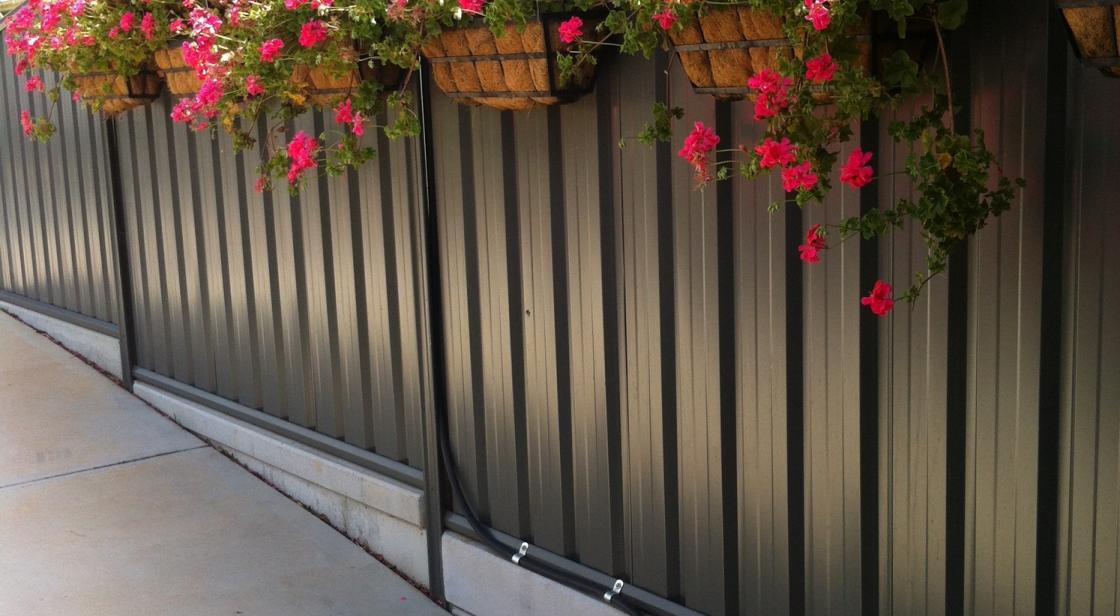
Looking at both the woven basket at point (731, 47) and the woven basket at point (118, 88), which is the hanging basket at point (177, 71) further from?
the woven basket at point (731, 47)

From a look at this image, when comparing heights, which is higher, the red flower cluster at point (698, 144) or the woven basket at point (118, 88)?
the woven basket at point (118, 88)

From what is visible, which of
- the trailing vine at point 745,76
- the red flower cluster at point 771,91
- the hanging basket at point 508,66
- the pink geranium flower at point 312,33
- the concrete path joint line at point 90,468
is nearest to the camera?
the trailing vine at point 745,76

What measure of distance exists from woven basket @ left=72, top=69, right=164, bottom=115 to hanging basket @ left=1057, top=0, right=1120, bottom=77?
14.2 feet

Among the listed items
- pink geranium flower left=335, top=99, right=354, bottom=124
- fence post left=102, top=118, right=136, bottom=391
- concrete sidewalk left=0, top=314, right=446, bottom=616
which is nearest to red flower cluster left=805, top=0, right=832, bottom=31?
pink geranium flower left=335, top=99, right=354, bottom=124

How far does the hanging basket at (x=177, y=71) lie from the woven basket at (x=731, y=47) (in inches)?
105

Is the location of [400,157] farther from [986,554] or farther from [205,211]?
[986,554]

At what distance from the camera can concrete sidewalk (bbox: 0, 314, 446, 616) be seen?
429 centimetres

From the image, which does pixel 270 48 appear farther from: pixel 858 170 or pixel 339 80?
pixel 858 170

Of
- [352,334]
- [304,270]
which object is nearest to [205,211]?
[304,270]

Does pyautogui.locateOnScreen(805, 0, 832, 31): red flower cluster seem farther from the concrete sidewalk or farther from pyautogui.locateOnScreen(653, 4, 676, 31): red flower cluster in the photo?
the concrete sidewalk

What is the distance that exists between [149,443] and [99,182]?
151 centimetres

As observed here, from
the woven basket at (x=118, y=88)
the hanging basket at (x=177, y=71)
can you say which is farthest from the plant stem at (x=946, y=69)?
the woven basket at (x=118, y=88)

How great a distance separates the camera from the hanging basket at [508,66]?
311 centimetres

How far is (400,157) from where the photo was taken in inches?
166
